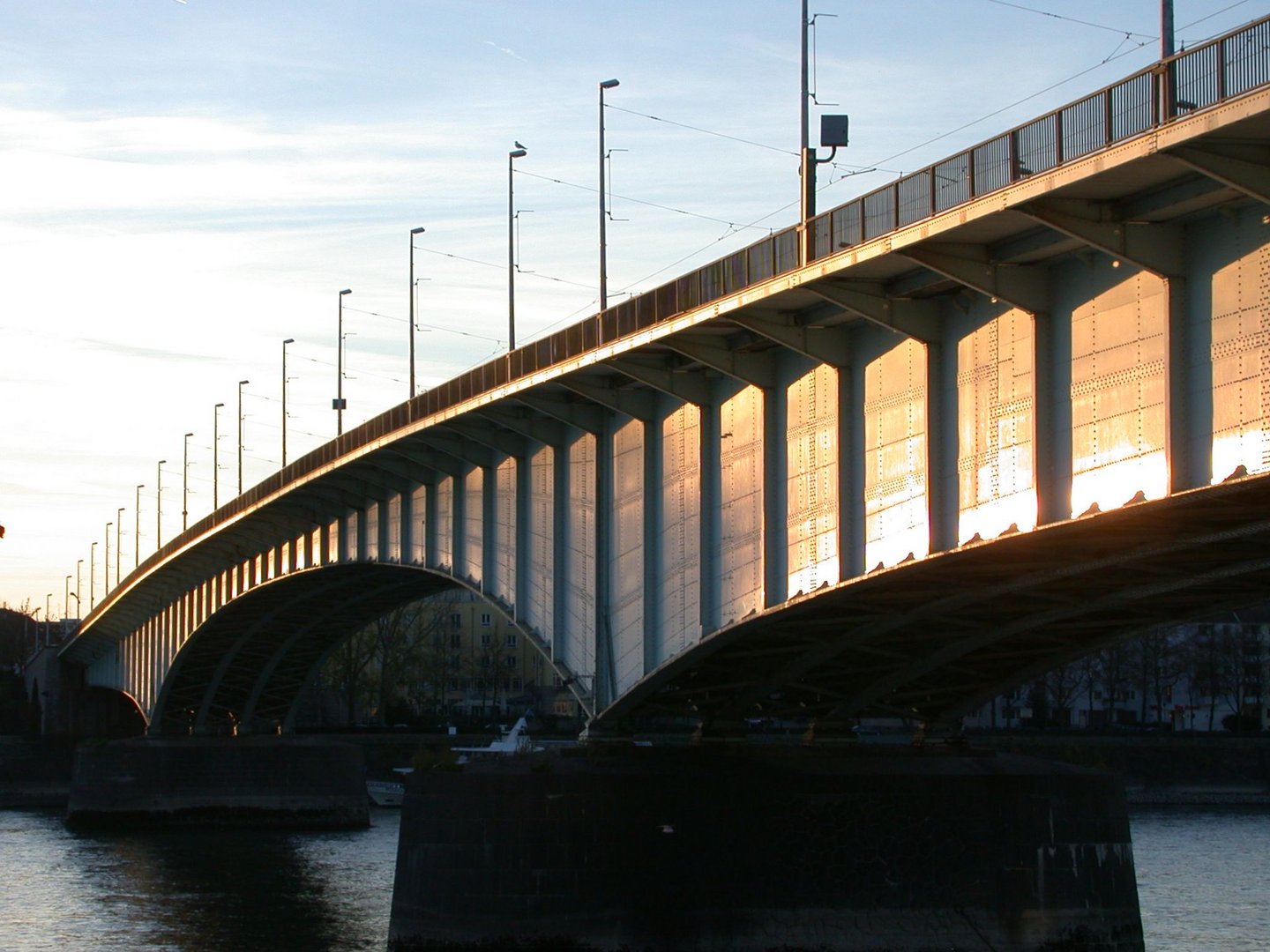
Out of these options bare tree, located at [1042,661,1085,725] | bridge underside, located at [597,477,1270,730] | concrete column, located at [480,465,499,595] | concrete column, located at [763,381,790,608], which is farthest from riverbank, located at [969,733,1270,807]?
concrete column, located at [763,381,790,608]

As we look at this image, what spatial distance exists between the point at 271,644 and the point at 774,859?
5650 centimetres

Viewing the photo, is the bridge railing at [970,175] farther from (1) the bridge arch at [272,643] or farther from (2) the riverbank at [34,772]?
(2) the riverbank at [34,772]

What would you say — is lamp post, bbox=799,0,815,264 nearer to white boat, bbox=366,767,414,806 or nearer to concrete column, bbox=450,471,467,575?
concrete column, bbox=450,471,467,575

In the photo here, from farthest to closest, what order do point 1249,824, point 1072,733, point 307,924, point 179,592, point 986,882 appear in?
point 1072,733 → point 179,592 → point 1249,824 → point 307,924 → point 986,882

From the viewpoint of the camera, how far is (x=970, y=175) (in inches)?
1041

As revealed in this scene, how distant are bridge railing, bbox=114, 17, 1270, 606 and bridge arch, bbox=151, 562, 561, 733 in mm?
28711

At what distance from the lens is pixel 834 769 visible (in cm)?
3534

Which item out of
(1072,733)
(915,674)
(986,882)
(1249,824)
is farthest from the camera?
(1072,733)

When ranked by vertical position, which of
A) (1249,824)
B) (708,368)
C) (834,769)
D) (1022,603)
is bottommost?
(1249,824)

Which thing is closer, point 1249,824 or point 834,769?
point 834,769

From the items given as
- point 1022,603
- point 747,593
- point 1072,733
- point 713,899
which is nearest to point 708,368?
point 747,593

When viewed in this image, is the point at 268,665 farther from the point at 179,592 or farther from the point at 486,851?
the point at 486,851

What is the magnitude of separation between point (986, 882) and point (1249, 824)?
51641 mm

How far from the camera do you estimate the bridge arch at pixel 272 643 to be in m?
71.8
